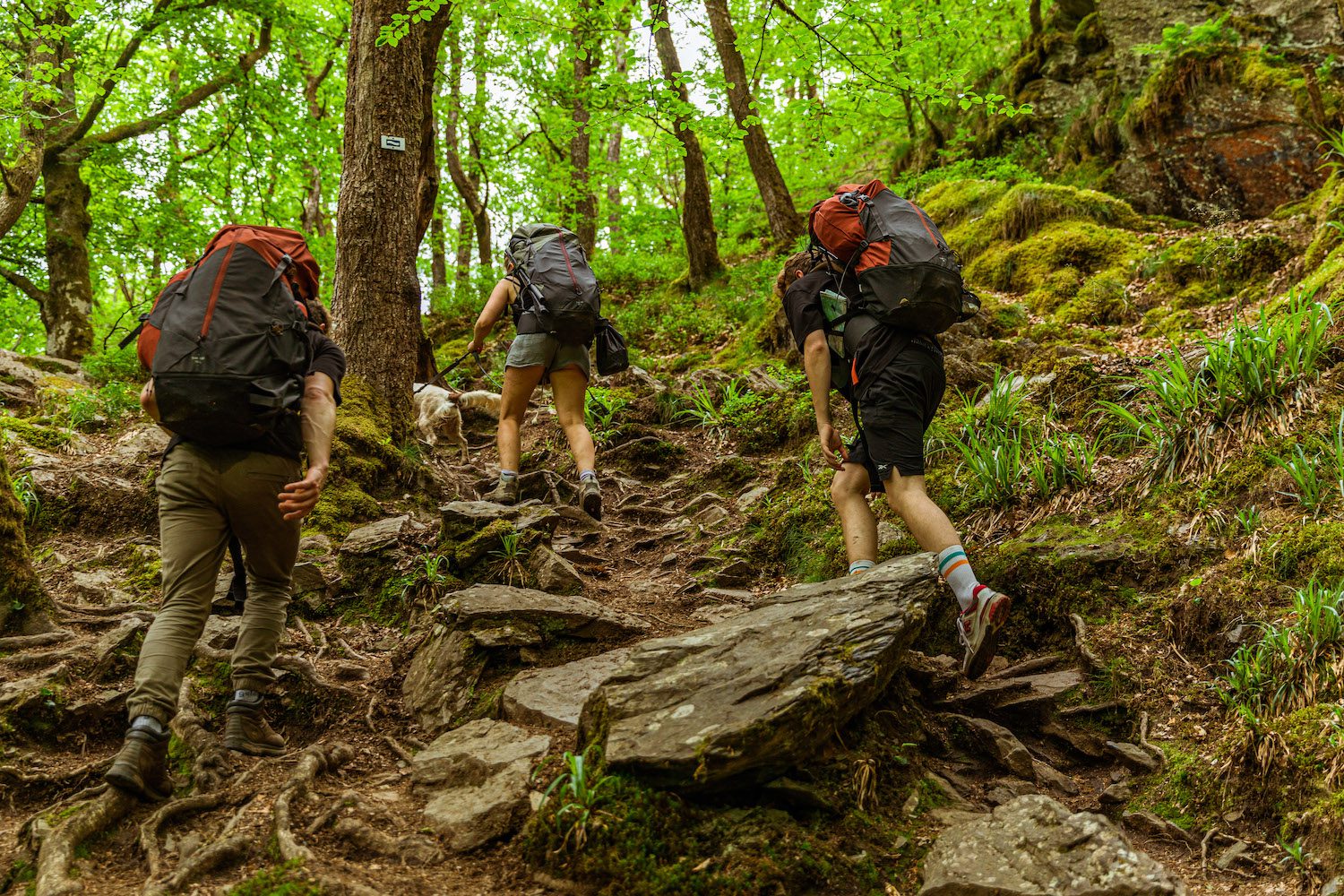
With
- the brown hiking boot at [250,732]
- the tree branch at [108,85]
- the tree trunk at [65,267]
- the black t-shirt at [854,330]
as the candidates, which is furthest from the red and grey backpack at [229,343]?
the tree branch at [108,85]

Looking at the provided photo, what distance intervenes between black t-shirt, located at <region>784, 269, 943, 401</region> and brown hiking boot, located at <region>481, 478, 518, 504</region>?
115 inches

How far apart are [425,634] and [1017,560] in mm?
3497

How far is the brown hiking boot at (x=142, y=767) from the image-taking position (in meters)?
3.04

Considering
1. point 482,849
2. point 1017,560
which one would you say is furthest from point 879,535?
point 482,849

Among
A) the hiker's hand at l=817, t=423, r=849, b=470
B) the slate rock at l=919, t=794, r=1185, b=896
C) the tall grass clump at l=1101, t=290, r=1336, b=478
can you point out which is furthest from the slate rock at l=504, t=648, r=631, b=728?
the tall grass clump at l=1101, t=290, r=1336, b=478

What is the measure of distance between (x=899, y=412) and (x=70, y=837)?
13.1 feet

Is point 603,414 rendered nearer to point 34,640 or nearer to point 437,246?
point 34,640

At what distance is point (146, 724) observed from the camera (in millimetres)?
3105

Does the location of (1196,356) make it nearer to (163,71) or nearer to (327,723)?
(327,723)

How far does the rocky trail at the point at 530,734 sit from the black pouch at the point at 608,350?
73.7 inches

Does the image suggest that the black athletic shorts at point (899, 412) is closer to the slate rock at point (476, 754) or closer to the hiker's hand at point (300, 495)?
the slate rock at point (476, 754)

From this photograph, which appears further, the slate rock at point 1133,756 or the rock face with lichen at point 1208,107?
the rock face with lichen at point 1208,107

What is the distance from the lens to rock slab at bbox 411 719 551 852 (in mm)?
3051

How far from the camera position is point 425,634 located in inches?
180
